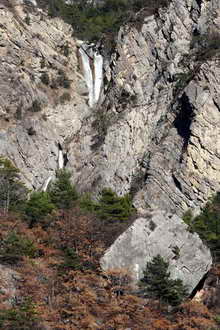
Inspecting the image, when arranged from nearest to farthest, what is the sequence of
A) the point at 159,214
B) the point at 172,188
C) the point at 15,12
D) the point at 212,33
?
1. the point at 159,214
2. the point at 172,188
3. the point at 212,33
4. the point at 15,12

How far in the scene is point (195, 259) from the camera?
33.1 meters

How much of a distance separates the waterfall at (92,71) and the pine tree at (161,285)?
29.4m

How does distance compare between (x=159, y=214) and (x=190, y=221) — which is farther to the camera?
(x=190, y=221)

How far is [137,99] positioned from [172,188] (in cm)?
1178

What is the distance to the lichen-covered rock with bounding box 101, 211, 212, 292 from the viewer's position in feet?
A: 107

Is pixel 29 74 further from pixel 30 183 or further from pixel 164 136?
pixel 164 136

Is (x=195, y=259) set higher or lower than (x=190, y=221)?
lower

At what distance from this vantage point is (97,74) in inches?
2356

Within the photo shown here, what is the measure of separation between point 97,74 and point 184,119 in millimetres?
16367

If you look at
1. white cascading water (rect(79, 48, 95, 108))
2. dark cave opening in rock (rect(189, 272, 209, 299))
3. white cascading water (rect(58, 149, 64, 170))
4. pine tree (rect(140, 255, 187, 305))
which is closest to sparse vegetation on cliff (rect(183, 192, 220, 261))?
dark cave opening in rock (rect(189, 272, 209, 299))

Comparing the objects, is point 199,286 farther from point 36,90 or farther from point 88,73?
point 88,73

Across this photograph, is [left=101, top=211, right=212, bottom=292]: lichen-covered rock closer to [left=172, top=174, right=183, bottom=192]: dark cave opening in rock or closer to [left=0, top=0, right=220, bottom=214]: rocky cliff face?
[left=0, top=0, right=220, bottom=214]: rocky cliff face

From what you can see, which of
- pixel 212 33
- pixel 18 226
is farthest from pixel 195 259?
pixel 212 33

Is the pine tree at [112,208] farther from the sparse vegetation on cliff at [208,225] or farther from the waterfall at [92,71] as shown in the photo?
the waterfall at [92,71]
